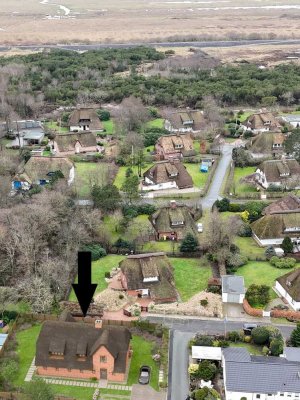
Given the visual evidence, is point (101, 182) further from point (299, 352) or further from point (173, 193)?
point (299, 352)

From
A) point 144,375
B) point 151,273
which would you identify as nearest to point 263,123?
point 151,273

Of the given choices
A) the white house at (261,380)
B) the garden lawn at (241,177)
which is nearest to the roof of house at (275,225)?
the garden lawn at (241,177)

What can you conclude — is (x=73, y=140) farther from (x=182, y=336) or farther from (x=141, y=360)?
(x=141, y=360)

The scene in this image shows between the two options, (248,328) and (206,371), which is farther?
(248,328)

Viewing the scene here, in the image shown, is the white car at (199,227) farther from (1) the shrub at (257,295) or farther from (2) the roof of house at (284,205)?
(1) the shrub at (257,295)

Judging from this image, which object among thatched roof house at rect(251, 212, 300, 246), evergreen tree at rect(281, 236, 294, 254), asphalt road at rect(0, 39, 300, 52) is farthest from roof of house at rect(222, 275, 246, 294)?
A: asphalt road at rect(0, 39, 300, 52)

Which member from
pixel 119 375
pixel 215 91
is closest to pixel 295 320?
pixel 119 375
